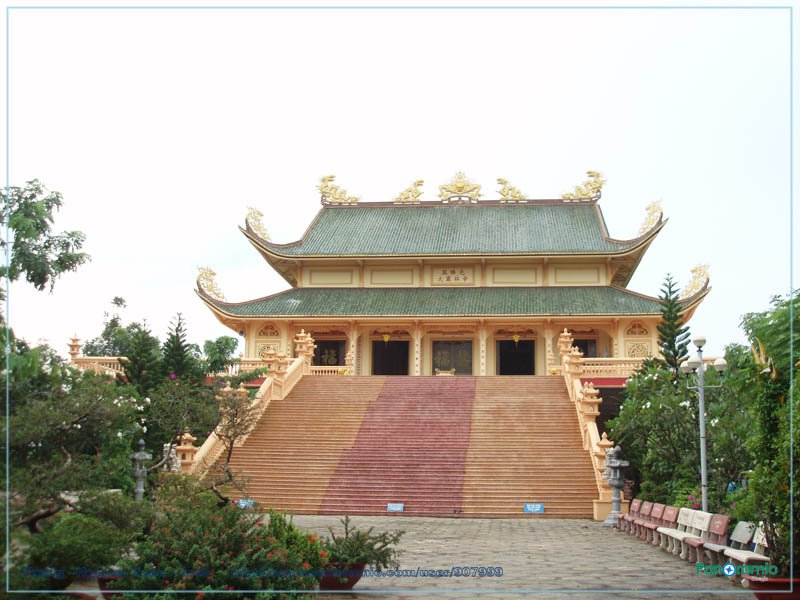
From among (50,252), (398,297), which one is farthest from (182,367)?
(50,252)

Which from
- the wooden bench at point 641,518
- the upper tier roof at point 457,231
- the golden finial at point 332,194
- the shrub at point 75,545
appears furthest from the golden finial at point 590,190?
the shrub at point 75,545

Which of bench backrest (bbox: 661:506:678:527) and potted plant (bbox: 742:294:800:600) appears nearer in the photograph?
potted plant (bbox: 742:294:800:600)

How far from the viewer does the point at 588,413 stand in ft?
70.8

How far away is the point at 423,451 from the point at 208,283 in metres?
16.7

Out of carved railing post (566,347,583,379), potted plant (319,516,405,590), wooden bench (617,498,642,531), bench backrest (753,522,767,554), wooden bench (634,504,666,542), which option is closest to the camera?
potted plant (319,516,405,590)

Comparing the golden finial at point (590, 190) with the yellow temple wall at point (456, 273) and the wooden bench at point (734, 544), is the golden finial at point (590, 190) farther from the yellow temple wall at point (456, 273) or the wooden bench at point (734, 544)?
the wooden bench at point (734, 544)

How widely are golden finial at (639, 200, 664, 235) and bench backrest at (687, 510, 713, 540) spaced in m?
25.6

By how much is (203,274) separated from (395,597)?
28.3m

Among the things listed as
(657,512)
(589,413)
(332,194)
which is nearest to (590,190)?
(332,194)

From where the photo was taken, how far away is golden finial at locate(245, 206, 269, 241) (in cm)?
3662

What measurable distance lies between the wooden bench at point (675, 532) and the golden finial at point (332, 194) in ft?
102

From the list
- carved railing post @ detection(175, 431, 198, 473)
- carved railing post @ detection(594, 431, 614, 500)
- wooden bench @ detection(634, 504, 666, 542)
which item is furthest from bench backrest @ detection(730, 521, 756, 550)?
carved railing post @ detection(175, 431, 198, 473)

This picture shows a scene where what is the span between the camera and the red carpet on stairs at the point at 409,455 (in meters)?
18.4

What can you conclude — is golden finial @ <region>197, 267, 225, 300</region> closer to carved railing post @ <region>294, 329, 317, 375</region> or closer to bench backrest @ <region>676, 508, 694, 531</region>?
carved railing post @ <region>294, 329, 317, 375</region>
